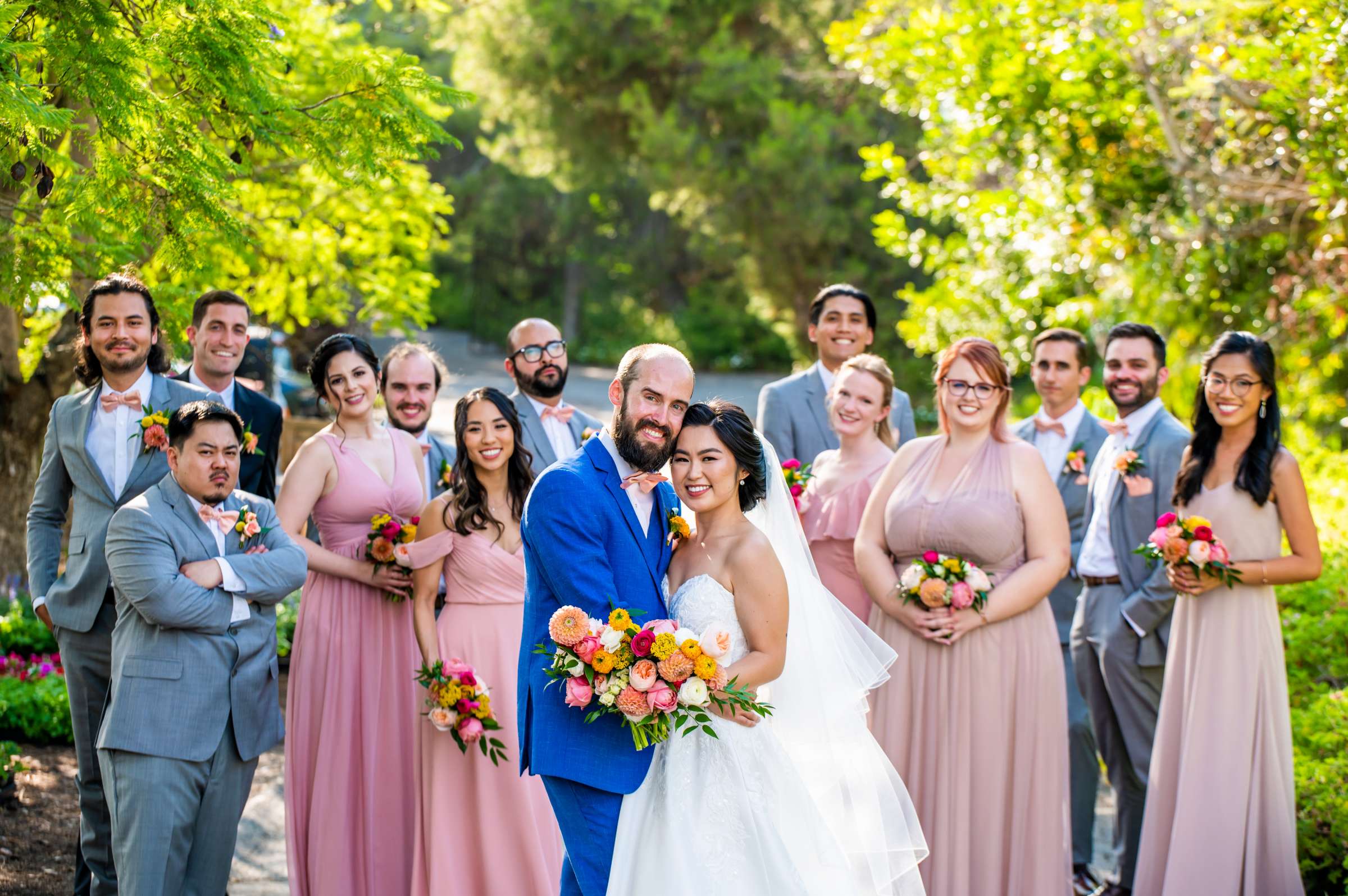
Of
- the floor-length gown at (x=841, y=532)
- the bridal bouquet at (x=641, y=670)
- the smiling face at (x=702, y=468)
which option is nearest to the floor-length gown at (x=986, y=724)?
the floor-length gown at (x=841, y=532)

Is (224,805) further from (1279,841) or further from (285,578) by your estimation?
(1279,841)

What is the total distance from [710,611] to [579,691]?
1.84 ft

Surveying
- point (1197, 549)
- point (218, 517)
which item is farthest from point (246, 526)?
point (1197, 549)

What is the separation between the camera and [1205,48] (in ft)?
29.0

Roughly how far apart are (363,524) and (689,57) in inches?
813

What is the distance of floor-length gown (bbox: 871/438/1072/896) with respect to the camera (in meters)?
5.25

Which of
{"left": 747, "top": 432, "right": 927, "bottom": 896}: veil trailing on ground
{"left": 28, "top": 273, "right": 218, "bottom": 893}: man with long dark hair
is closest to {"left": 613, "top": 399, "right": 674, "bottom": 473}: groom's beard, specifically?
{"left": 747, "top": 432, "right": 927, "bottom": 896}: veil trailing on ground

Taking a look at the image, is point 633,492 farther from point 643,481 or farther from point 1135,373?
point 1135,373

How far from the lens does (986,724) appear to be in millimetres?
5340

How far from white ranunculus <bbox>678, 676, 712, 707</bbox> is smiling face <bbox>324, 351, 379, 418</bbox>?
2.86 meters

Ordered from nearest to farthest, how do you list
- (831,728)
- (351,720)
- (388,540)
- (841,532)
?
(831,728), (388,540), (351,720), (841,532)

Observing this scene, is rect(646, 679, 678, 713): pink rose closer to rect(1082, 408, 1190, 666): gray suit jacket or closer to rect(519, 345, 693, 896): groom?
rect(519, 345, 693, 896): groom

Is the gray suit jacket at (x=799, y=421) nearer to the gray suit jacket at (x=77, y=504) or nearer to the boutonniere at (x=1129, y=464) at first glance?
the boutonniere at (x=1129, y=464)

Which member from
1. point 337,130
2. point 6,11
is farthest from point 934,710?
point 6,11
